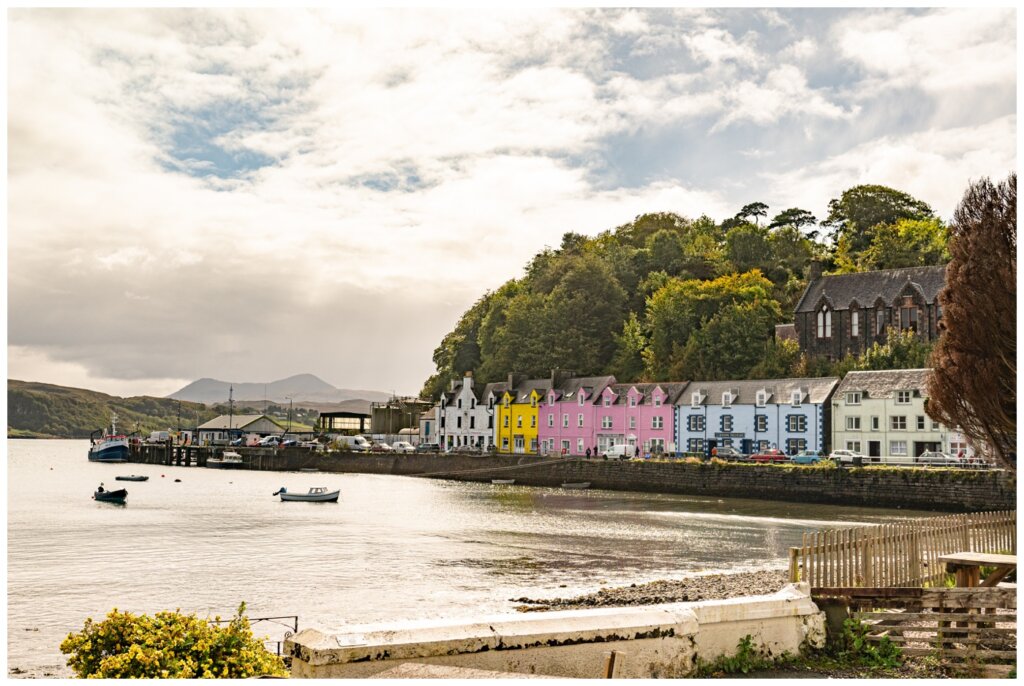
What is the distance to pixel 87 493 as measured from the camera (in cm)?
7569

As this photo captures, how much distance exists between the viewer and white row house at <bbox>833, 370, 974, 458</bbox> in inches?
2687

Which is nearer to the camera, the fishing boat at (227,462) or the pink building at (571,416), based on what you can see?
the pink building at (571,416)

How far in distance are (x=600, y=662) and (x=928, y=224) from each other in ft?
376

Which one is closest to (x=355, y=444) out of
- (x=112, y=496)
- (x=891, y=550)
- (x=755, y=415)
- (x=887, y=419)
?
(x=112, y=496)

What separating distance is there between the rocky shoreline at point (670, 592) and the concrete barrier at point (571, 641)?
1019cm

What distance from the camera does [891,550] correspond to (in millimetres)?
14906

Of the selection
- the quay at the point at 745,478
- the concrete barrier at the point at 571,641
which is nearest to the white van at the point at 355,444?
the quay at the point at 745,478

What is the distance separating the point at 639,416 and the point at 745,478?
24275mm

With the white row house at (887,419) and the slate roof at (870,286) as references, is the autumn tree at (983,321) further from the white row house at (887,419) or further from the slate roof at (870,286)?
the slate roof at (870,286)

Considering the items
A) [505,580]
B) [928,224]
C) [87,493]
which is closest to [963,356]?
[505,580]

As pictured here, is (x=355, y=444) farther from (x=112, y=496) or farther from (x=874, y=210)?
(x=874, y=210)

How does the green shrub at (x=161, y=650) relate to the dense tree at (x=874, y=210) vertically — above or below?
below

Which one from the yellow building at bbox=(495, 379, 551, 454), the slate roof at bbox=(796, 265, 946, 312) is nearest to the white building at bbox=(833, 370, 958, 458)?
the slate roof at bbox=(796, 265, 946, 312)

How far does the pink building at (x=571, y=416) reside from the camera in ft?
310
